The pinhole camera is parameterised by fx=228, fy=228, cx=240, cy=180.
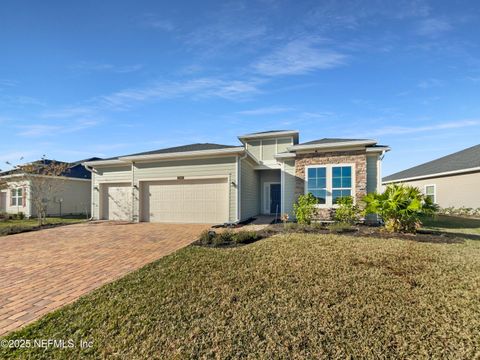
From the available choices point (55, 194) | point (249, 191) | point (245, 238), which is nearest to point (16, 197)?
point (55, 194)

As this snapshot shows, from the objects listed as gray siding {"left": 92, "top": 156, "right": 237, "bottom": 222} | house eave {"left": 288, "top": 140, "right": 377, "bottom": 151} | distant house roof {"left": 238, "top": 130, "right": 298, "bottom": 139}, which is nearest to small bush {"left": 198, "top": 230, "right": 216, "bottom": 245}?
gray siding {"left": 92, "top": 156, "right": 237, "bottom": 222}

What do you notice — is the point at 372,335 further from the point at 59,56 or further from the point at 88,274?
the point at 59,56

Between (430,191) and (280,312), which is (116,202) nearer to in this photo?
(280,312)

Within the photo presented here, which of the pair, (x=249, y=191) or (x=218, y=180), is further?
(x=249, y=191)

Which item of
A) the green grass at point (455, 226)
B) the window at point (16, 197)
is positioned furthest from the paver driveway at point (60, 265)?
the window at point (16, 197)

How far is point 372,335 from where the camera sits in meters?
2.65

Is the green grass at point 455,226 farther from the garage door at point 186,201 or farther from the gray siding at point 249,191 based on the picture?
the garage door at point 186,201

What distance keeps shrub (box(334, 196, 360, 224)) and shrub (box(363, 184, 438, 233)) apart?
5.69 feet

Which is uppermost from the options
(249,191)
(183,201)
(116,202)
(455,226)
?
(249,191)

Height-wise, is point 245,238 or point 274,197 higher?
point 274,197

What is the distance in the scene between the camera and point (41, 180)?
1555 cm

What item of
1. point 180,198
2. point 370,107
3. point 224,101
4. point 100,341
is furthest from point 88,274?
point 370,107

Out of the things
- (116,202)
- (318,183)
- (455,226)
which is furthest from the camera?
(116,202)

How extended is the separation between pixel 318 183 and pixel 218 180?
5055mm
